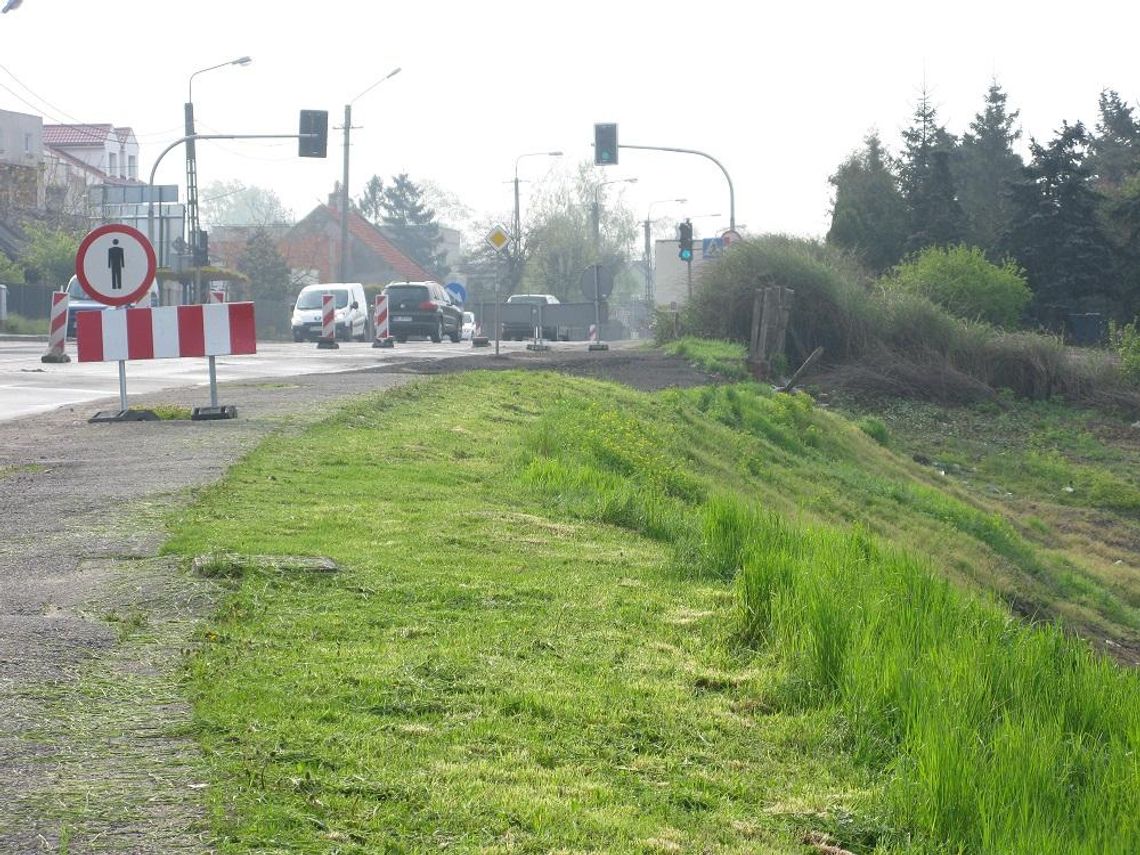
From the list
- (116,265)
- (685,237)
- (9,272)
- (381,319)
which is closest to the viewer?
(116,265)

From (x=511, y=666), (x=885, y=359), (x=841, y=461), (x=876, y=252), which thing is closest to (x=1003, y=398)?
(x=885, y=359)

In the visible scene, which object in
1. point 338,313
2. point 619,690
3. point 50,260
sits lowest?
point 619,690

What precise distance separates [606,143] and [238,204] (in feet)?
505

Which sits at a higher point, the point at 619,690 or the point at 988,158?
the point at 988,158

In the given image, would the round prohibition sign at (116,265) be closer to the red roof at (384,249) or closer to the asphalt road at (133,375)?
the asphalt road at (133,375)

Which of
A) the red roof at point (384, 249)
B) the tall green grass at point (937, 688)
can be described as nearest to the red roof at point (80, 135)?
the red roof at point (384, 249)

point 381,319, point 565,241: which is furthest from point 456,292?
point 565,241

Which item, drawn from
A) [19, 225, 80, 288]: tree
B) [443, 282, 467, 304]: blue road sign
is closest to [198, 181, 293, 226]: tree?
[19, 225, 80, 288]: tree

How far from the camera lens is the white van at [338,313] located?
168ft

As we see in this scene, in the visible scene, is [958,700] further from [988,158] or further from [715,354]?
[988,158]

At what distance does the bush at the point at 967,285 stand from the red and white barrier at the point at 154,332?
92.5 feet

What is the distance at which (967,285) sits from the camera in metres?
41.7

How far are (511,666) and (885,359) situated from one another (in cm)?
3113

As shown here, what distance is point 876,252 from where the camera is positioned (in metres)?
53.8
